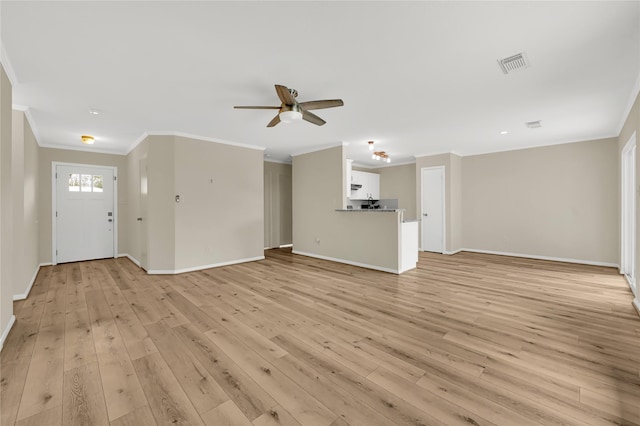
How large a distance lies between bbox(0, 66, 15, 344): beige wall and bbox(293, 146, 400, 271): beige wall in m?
4.69

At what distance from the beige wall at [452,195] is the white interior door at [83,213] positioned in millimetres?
7699

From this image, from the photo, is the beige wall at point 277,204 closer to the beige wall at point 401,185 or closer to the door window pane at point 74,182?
the beige wall at point 401,185

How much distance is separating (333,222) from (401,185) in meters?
3.54

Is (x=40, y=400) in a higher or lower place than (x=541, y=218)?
lower

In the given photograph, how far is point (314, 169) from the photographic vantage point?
6438 millimetres

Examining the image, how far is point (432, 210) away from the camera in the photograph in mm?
7117

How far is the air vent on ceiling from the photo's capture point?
2486 millimetres

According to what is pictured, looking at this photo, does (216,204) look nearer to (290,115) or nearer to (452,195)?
(290,115)

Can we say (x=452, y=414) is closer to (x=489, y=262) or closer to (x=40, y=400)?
(x=40, y=400)

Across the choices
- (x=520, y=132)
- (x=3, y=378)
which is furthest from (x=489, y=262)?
(x=3, y=378)

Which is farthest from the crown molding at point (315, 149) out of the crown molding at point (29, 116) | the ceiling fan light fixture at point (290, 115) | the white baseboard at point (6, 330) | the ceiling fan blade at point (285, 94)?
the white baseboard at point (6, 330)

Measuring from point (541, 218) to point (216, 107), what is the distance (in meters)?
6.90

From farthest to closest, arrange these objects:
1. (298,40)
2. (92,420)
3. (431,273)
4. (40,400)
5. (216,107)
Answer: (431,273) → (216,107) → (298,40) → (40,400) → (92,420)

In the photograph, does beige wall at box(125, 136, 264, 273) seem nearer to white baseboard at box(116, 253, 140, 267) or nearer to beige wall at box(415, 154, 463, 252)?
white baseboard at box(116, 253, 140, 267)
